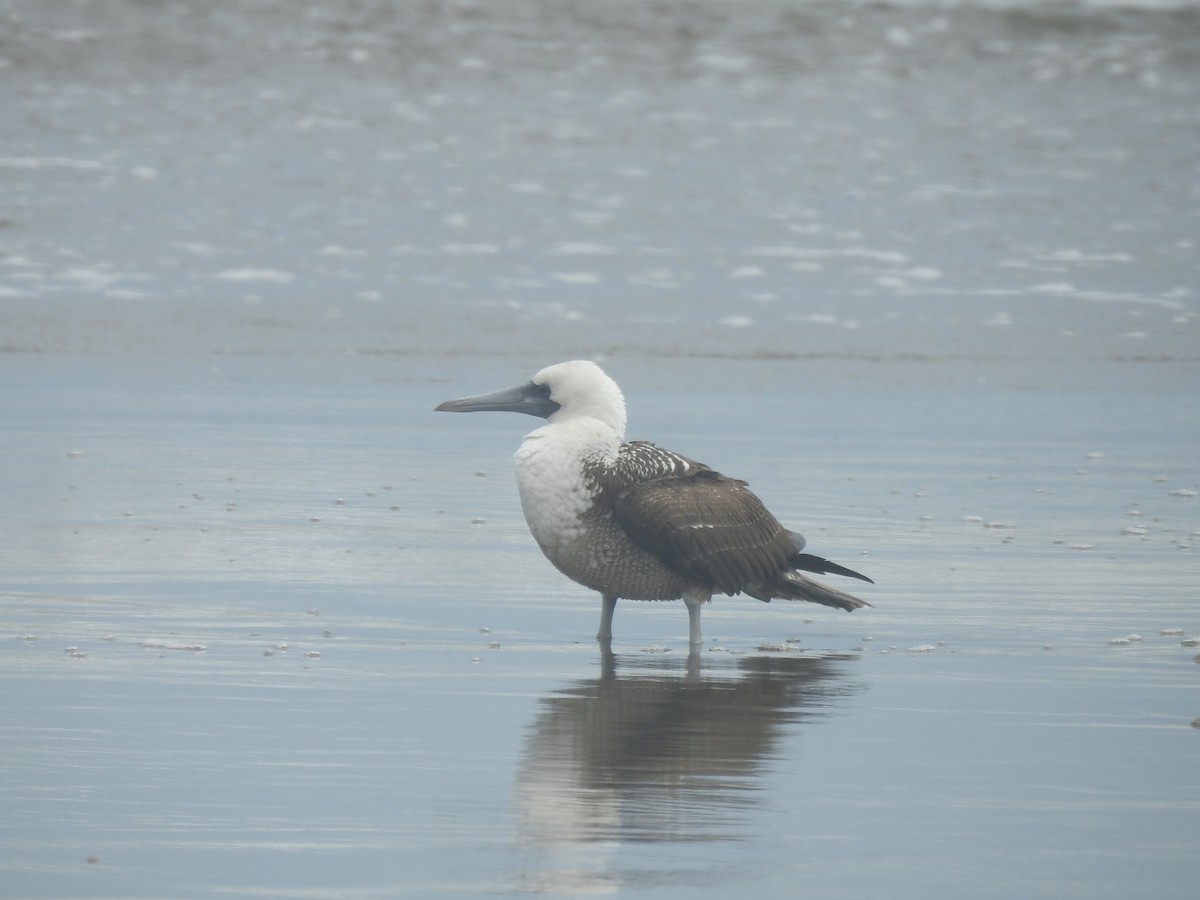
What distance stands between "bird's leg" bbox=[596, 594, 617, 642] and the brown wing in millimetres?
280

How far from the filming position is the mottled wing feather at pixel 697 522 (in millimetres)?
7922

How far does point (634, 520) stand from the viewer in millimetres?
7891

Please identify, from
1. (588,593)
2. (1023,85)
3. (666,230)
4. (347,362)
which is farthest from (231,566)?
(1023,85)

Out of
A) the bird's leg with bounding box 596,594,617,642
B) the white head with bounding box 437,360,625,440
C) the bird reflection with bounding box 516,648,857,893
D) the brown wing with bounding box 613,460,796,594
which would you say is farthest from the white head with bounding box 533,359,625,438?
the bird reflection with bounding box 516,648,857,893

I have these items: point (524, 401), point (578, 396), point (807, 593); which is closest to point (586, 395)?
point (578, 396)

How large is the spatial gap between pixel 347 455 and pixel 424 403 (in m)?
2.04

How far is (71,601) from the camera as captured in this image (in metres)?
8.28

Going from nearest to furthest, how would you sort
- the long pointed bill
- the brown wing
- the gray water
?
the gray water → the brown wing → the long pointed bill

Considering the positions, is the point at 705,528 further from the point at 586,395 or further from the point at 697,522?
the point at 586,395

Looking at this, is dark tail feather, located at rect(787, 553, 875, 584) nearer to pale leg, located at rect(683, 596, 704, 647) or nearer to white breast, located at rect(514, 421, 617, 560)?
pale leg, located at rect(683, 596, 704, 647)

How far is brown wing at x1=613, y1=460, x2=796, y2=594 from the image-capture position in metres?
7.92

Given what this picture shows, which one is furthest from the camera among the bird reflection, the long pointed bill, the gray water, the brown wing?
the long pointed bill

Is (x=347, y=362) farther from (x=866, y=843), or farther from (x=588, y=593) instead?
(x=866, y=843)

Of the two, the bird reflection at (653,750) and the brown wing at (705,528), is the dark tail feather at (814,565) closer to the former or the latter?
the brown wing at (705,528)
